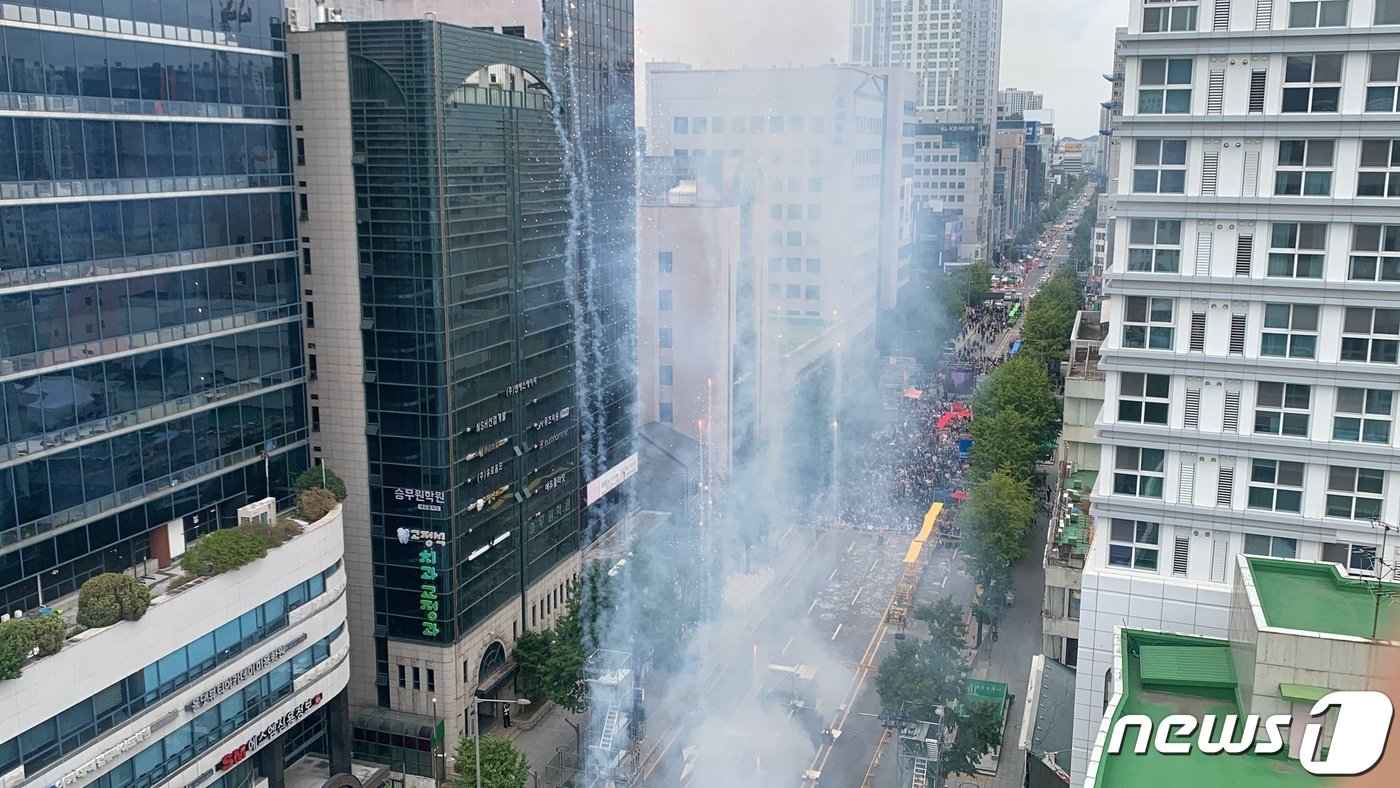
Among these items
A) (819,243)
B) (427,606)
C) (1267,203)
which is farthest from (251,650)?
(819,243)

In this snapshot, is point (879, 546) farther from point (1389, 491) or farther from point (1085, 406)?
point (1389, 491)

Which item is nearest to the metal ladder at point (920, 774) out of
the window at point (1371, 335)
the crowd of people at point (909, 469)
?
the window at point (1371, 335)

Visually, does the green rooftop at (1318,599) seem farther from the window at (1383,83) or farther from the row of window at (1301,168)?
the window at (1383,83)

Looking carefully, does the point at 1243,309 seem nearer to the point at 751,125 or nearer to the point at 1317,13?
the point at 1317,13

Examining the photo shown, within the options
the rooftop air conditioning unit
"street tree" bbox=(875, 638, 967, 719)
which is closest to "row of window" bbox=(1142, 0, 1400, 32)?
"street tree" bbox=(875, 638, 967, 719)

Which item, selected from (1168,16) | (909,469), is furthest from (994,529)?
(1168,16)
